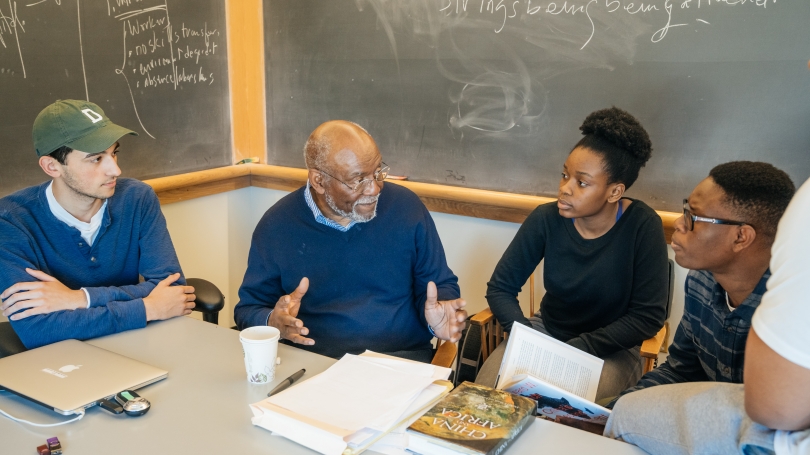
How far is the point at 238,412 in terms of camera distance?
4.04 feet

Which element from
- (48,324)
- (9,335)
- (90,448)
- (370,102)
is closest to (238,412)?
(90,448)

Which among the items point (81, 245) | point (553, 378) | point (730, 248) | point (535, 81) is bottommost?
point (553, 378)

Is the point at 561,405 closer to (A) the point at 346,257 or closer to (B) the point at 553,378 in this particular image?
(B) the point at 553,378

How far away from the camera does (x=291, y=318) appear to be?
1.61 meters

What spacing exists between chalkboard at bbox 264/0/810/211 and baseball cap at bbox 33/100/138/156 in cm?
126

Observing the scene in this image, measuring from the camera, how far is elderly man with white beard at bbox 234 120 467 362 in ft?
6.19

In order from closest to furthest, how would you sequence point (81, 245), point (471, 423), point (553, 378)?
point (471, 423), point (553, 378), point (81, 245)

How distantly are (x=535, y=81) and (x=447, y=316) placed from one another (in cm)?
115

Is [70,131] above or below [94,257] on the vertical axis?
above

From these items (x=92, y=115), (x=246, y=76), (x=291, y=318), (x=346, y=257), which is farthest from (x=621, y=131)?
(x=246, y=76)

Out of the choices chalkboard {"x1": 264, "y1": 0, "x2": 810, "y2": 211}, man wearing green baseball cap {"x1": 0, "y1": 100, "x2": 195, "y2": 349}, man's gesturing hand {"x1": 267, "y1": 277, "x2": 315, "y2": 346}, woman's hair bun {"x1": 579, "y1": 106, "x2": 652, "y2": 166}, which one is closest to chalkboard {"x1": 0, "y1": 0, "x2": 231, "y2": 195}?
chalkboard {"x1": 264, "y1": 0, "x2": 810, "y2": 211}

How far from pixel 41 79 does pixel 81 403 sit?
1.54 metres

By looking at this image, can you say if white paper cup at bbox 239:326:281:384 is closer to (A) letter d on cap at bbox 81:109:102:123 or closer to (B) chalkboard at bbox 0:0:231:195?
(A) letter d on cap at bbox 81:109:102:123

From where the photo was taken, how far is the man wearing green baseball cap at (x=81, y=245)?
5.24 ft
